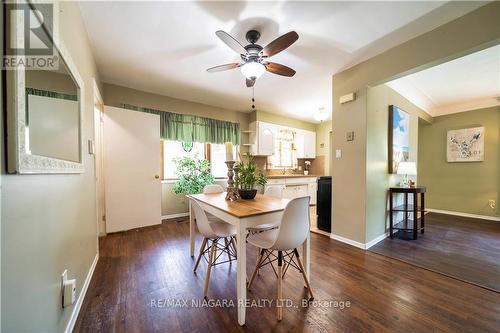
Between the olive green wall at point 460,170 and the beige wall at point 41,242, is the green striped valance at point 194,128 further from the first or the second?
the olive green wall at point 460,170

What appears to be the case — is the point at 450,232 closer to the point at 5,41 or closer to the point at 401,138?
the point at 401,138

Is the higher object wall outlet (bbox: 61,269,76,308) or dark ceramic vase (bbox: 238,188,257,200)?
dark ceramic vase (bbox: 238,188,257,200)

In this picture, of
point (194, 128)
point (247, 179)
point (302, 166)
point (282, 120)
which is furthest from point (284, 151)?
point (247, 179)

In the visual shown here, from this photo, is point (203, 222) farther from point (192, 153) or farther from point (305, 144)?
point (305, 144)

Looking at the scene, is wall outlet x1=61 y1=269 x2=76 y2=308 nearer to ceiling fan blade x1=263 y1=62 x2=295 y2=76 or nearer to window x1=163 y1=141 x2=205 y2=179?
A: ceiling fan blade x1=263 y1=62 x2=295 y2=76

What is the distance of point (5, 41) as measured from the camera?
2.32 feet

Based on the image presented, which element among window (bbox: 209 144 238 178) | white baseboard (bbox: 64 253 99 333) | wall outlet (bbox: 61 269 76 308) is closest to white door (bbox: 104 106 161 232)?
white baseboard (bbox: 64 253 99 333)

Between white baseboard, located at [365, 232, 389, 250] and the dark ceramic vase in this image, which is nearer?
the dark ceramic vase

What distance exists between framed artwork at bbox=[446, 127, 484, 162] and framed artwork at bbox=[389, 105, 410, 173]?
75.8 inches

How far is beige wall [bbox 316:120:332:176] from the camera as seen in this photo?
18.4 feet

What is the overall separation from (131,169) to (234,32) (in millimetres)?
2584

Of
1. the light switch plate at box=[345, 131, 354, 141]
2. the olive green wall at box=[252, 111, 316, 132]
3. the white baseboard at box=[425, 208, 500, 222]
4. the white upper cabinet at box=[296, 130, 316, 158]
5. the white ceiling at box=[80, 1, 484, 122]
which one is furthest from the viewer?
the white upper cabinet at box=[296, 130, 316, 158]

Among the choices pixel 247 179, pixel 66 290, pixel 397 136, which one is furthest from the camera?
pixel 397 136

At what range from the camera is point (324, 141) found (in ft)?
18.7
